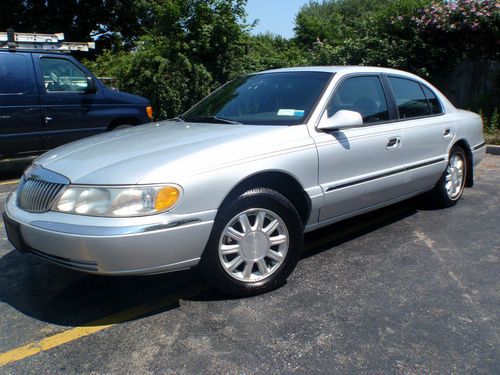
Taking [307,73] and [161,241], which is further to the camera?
[307,73]

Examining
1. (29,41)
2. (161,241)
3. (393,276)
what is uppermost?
(29,41)

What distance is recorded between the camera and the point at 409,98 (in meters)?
4.85

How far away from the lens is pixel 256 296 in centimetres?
335

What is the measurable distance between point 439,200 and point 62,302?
3.89 m

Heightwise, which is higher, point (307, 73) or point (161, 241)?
point (307, 73)

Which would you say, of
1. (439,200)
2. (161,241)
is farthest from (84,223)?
(439,200)

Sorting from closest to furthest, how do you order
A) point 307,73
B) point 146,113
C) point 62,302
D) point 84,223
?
point 84,223, point 62,302, point 307,73, point 146,113

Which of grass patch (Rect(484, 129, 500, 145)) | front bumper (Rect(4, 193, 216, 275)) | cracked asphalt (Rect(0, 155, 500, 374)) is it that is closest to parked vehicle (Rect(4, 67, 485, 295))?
front bumper (Rect(4, 193, 216, 275))

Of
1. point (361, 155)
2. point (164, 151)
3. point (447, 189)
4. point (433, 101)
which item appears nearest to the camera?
point (164, 151)

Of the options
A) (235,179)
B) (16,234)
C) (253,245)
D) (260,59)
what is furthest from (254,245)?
(260,59)

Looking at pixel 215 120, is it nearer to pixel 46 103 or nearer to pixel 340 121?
pixel 340 121

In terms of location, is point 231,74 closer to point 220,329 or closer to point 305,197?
point 305,197

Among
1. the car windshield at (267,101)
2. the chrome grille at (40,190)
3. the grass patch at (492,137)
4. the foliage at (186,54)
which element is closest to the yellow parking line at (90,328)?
the chrome grille at (40,190)

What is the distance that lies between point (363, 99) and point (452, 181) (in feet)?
5.87
